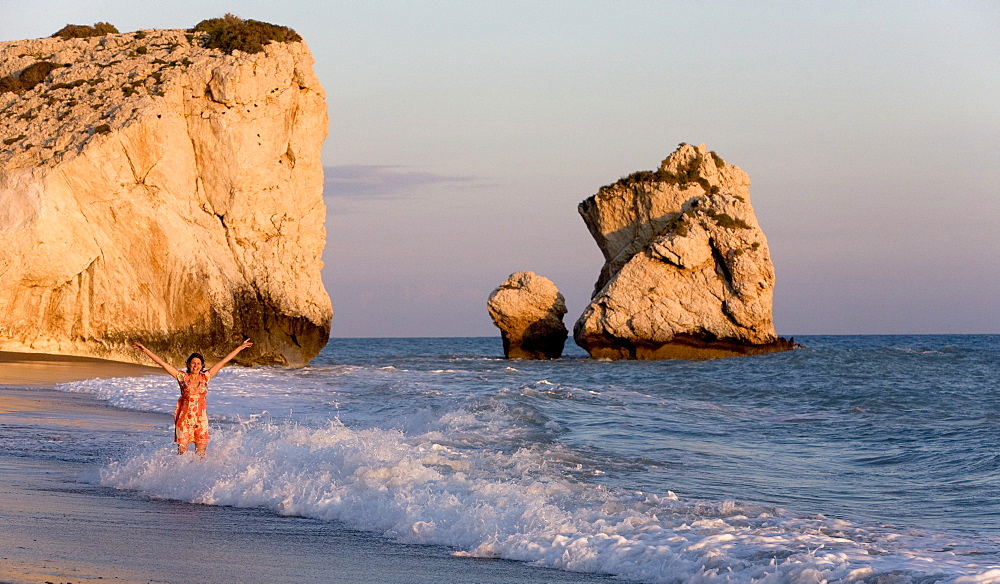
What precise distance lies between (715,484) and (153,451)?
597 centimetres

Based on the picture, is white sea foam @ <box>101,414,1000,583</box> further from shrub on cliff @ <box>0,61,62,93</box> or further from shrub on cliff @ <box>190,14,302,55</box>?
shrub on cliff @ <box>0,61,62,93</box>

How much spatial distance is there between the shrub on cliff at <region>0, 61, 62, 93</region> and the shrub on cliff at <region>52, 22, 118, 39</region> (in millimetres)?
4063

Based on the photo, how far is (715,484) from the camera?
33.1ft

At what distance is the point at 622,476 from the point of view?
10500 mm

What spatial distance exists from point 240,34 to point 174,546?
31.0 meters

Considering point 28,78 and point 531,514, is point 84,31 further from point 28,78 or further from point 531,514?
point 531,514

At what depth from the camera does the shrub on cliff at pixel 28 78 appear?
33938mm

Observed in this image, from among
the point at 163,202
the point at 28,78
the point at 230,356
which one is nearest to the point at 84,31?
the point at 28,78

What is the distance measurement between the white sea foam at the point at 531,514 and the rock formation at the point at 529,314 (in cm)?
3303

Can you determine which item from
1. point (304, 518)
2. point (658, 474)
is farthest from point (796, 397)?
point (304, 518)

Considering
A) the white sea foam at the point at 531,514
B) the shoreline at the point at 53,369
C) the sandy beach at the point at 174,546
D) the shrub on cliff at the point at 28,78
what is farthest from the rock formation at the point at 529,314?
the sandy beach at the point at 174,546

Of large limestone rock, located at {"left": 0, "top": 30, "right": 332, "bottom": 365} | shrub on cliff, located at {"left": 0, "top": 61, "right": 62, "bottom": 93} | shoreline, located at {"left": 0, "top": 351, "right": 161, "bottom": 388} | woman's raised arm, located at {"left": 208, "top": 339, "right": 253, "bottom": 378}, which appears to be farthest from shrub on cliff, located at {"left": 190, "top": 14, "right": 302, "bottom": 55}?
woman's raised arm, located at {"left": 208, "top": 339, "right": 253, "bottom": 378}

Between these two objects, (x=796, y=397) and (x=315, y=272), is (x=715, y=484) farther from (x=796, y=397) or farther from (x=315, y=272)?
(x=315, y=272)

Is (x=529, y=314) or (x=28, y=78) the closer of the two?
(x=28, y=78)
